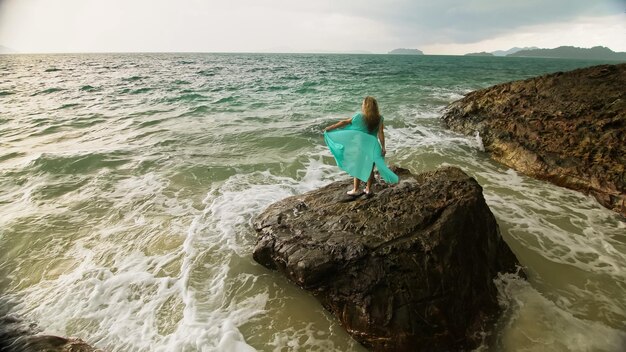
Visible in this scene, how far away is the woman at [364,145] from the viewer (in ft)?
15.0

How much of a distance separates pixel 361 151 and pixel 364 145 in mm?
106

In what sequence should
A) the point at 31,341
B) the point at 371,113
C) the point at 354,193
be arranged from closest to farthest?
the point at 31,341
the point at 371,113
the point at 354,193

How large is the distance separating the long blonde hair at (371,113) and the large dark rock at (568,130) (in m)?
5.32

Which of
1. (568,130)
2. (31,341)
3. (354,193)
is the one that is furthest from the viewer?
(568,130)

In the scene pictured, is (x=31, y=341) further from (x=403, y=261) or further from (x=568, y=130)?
(x=568, y=130)

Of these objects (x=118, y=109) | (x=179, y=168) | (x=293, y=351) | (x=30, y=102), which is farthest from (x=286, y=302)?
(x=30, y=102)

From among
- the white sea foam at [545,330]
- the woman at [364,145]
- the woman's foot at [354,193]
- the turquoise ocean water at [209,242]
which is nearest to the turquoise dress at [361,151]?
the woman at [364,145]

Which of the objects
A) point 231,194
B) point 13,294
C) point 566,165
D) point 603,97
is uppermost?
point 603,97

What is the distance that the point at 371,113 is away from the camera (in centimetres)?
452

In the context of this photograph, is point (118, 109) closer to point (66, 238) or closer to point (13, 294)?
point (66, 238)

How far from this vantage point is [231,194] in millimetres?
6797

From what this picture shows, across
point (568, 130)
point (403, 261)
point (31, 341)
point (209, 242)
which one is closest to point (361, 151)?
point (403, 261)

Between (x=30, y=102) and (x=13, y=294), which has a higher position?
(x=30, y=102)

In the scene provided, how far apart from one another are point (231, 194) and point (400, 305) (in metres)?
4.73
